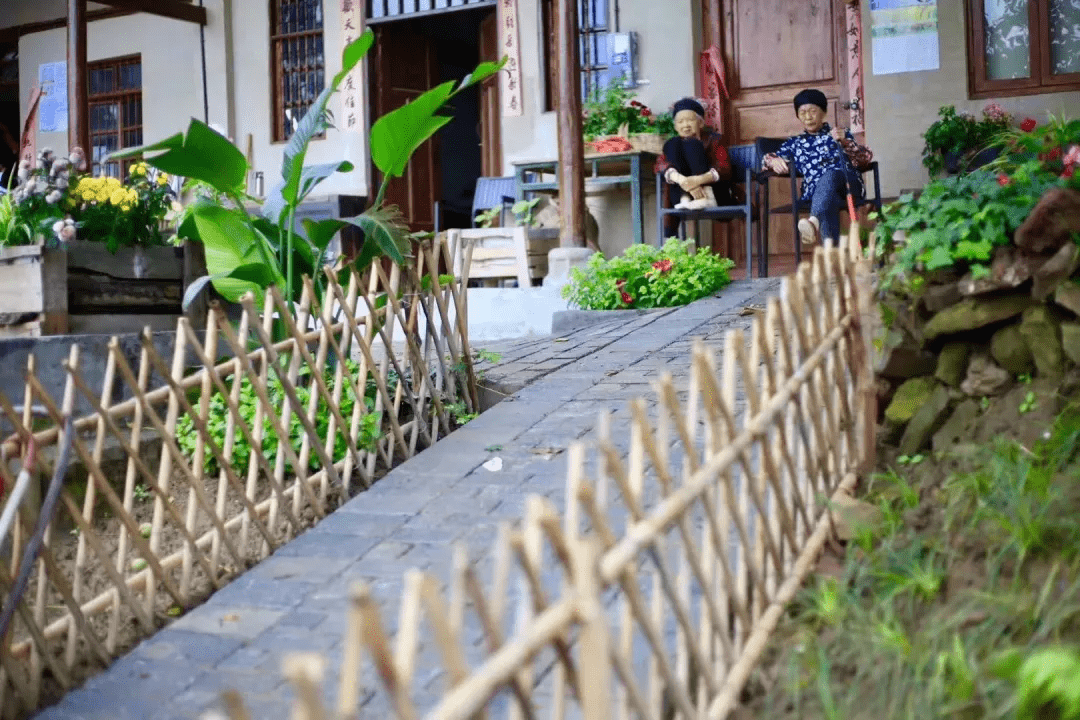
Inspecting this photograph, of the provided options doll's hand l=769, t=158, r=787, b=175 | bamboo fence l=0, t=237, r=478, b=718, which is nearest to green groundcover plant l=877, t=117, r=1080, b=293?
bamboo fence l=0, t=237, r=478, b=718

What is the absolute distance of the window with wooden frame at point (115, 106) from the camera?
11789 millimetres

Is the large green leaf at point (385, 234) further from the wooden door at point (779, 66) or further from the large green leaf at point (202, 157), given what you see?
the wooden door at point (779, 66)

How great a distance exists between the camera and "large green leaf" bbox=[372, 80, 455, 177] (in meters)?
4.41

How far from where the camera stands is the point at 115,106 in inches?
469

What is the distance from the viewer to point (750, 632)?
2559mm

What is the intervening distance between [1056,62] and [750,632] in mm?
7084

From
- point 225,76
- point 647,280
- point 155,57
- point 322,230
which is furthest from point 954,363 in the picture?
point 155,57

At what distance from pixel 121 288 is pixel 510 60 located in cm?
553

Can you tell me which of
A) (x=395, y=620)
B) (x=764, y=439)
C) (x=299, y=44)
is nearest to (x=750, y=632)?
(x=764, y=439)

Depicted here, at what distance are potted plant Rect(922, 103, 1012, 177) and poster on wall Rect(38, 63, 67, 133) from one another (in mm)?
8293

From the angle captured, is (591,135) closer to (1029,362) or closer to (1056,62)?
(1056,62)

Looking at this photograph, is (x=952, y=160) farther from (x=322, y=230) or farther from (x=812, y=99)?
(x=322, y=230)

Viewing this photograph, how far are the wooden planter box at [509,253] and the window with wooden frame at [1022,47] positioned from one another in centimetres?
335

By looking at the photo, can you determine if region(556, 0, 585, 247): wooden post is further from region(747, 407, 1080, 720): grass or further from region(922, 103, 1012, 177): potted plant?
region(747, 407, 1080, 720): grass
